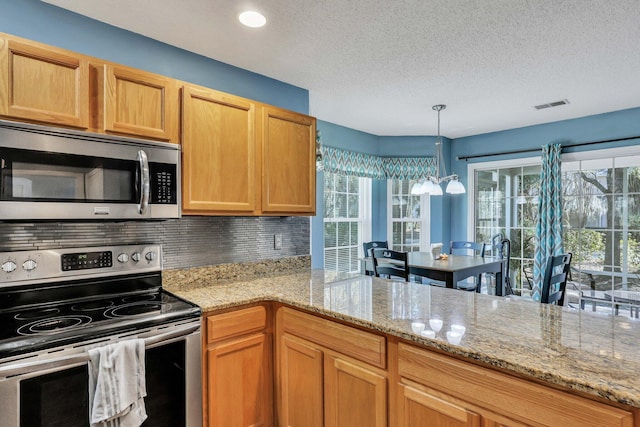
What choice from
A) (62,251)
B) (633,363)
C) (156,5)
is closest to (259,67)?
(156,5)

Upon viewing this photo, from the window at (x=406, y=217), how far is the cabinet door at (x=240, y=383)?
336cm

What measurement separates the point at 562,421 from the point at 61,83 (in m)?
2.35

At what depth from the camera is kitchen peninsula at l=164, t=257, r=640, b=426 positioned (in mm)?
1055

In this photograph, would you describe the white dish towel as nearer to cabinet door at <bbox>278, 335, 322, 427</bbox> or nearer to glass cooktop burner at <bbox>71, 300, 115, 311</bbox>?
glass cooktop burner at <bbox>71, 300, 115, 311</bbox>

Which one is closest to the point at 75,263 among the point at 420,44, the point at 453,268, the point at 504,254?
the point at 420,44

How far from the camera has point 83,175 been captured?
1701 mm

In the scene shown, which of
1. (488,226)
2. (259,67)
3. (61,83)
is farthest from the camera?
(488,226)

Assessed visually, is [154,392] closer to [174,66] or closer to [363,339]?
[363,339]

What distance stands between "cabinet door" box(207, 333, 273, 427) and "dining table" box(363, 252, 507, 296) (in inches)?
69.0

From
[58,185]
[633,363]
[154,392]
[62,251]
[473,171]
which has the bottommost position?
[154,392]

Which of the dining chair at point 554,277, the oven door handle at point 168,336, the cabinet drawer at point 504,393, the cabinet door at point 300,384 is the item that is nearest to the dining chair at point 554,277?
the dining chair at point 554,277

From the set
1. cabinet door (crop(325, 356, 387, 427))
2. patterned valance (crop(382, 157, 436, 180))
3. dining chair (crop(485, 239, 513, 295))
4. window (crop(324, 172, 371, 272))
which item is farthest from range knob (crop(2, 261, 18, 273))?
patterned valance (crop(382, 157, 436, 180))

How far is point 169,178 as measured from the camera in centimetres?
194

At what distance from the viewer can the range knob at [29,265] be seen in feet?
5.64
